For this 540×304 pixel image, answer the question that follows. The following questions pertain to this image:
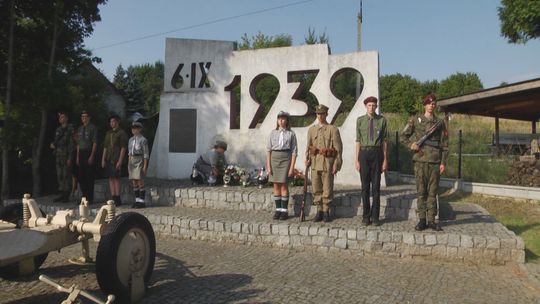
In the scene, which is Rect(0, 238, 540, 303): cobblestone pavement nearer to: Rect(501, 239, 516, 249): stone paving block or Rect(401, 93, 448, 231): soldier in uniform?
Rect(501, 239, 516, 249): stone paving block

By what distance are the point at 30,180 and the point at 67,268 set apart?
7909mm

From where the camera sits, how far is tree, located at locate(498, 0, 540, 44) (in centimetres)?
1590

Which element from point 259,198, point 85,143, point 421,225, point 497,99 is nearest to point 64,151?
point 85,143

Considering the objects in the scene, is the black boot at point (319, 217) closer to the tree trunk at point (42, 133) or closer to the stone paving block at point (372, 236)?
the stone paving block at point (372, 236)

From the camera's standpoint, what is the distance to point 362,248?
241 inches

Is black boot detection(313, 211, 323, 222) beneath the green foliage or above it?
beneath

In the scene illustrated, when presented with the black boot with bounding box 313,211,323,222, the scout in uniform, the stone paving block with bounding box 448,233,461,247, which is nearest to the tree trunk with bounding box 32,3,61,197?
the black boot with bounding box 313,211,323,222

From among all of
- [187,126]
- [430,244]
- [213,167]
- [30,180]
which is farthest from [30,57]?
[430,244]

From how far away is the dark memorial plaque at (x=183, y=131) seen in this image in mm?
10906

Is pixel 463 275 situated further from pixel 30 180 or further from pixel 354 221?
pixel 30 180

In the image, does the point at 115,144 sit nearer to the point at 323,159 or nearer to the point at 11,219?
the point at 11,219

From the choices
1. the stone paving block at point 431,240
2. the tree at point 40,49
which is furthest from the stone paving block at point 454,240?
the tree at point 40,49

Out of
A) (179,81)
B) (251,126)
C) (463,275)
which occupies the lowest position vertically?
(463,275)

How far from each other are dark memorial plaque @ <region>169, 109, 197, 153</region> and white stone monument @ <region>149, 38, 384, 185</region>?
0.08 ft
